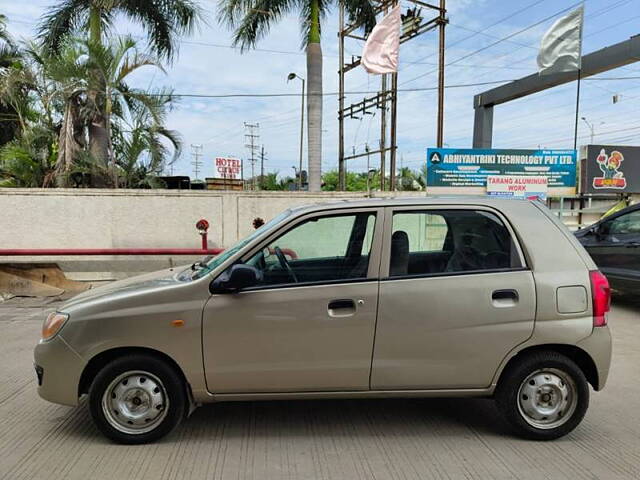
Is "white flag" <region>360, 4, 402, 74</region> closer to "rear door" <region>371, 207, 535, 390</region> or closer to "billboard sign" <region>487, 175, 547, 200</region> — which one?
"billboard sign" <region>487, 175, 547, 200</region>

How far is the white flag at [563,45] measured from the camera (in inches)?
452

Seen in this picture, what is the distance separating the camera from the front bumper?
320cm

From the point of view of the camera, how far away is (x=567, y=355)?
11.1 ft

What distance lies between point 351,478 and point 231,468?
0.76m

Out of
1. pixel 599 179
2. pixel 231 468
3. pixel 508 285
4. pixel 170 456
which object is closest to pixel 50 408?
pixel 170 456

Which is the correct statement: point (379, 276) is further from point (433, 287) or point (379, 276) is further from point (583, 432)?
point (583, 432)

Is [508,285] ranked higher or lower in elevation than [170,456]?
higher

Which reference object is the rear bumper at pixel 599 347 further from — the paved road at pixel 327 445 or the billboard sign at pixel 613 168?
the billboard sign at pixel 613 168

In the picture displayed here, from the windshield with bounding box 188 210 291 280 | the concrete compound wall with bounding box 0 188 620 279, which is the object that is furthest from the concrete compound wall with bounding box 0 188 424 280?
the windshield with bounding box 188 210 291 280

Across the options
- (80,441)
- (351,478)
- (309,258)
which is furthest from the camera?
(309,258)

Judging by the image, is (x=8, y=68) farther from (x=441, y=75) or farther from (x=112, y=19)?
(x=441, y=75)

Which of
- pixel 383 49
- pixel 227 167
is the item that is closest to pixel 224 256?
pixel 383 49

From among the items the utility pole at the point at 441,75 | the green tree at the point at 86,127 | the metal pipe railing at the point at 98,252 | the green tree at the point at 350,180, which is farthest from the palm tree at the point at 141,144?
the green tree at the point at 350,180

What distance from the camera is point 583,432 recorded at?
11.6ft
